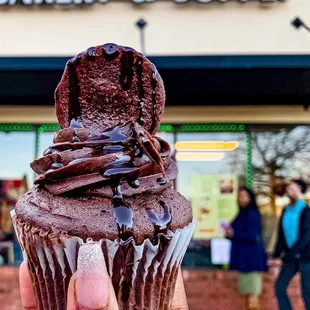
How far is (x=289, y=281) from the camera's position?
21.5ft

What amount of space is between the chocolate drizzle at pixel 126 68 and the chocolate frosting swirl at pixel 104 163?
20 cm

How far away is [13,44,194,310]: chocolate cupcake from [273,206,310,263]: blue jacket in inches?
162

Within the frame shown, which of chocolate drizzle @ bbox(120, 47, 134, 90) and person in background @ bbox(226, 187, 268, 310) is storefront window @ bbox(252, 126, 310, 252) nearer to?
person in background @ bbox(226, 187, 268, 310)

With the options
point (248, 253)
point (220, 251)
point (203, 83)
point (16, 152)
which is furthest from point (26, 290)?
point (16, 152)

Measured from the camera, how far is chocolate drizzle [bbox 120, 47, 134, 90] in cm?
254

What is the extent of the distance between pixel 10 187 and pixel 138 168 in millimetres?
6805

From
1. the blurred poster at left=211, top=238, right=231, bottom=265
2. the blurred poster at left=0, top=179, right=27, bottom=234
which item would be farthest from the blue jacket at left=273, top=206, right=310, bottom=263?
the blurred poster at left=0, top=179, right=27, bottom=234

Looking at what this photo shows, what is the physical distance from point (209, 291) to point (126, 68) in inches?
235

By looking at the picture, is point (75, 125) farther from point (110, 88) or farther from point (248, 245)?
point (248, 245)

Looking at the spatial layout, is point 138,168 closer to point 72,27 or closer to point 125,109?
point 125,109

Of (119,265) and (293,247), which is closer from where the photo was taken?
(119,265)

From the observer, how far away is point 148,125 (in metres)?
2.63

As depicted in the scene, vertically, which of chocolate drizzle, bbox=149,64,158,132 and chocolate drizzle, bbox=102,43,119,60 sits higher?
chocolate drizzle, bbox=102,43,119,60

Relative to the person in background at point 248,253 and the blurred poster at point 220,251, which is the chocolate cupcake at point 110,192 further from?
the blurred poster at point 220,251
